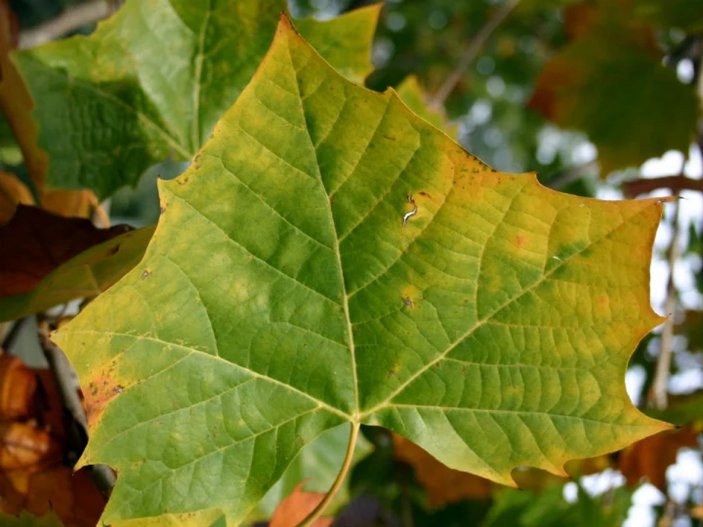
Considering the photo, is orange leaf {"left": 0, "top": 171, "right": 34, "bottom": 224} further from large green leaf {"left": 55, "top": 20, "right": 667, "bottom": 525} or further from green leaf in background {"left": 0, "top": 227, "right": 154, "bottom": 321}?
large green leaf {"left": 55, "top": 20, "right": 667, "bottom": 525}

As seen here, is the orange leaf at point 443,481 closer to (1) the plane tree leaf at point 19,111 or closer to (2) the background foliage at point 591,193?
(2) the background foliage at point 591,193

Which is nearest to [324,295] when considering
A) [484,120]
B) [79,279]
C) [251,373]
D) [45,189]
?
[251,373]

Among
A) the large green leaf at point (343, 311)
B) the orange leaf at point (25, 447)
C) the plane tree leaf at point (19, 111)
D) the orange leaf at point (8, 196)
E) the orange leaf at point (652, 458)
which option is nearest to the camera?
the large green leaf at point (343, 311)

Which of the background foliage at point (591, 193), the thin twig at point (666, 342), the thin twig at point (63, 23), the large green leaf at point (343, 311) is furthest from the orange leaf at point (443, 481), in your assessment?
the thin twig at point (63, 23)

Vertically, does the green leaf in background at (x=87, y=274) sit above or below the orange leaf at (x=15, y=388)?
above

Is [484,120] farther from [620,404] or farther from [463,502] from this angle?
[620,404]

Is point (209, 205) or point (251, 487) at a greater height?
point (209, 205)
